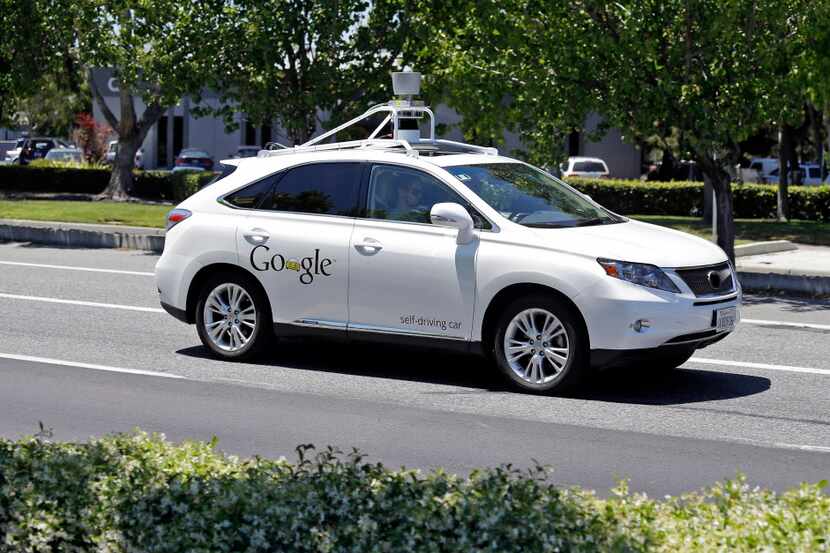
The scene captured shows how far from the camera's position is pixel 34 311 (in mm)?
13500

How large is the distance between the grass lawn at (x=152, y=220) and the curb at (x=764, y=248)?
0.81 metres

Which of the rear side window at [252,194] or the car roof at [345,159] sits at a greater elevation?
the car roof at [345,159]

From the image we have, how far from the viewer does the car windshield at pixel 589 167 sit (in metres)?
51.0

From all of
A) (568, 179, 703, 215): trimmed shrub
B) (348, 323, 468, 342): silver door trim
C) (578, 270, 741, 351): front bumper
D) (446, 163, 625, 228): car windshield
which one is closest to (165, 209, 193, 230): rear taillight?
(348, 323, 468, 342): silver door trim

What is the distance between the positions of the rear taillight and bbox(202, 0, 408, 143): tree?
36.7ft

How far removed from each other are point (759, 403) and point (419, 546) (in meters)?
5.56

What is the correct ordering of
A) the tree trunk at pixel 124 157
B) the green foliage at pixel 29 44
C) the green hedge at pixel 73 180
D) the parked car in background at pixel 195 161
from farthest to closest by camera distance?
1. the parked car in background at pixel 195 161
2. the green hedge at pixel 73 180
3. the tree trunk at pixel 124 157
4. the green foliage at pixel 29 44

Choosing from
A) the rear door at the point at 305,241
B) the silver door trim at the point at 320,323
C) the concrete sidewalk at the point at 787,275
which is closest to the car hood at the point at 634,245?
the rear door at the point at 305,241

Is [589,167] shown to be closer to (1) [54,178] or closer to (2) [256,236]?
(1) [54,178]

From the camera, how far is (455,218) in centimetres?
938

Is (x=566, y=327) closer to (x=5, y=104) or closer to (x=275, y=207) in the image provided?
(x=275, y=207)

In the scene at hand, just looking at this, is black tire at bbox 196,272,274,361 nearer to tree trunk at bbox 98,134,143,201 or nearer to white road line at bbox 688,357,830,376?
white road line at bbox 688,357,830,376

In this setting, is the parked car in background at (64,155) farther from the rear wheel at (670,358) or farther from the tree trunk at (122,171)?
the rear wheel at (670,358)

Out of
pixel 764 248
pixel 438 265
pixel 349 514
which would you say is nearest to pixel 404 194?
pixel 438 265
